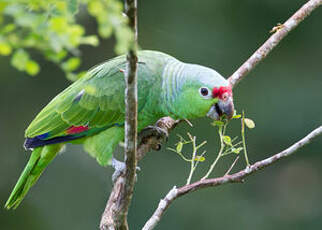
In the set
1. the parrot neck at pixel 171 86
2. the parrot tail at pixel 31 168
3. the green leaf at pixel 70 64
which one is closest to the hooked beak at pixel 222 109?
the parrot neck at pixel 171 86

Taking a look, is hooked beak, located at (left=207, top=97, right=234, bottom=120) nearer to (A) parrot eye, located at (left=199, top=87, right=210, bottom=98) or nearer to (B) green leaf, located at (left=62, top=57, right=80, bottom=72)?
(A) parrot eye, located at (left=199, top=87, right=210, bottom=98)

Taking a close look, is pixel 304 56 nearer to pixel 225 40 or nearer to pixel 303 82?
pixel 303 82

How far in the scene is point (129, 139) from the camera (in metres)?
1.73

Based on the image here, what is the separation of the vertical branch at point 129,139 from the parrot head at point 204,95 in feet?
→ 2.06

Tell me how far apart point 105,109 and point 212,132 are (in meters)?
2.90

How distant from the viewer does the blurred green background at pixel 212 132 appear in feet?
17.7

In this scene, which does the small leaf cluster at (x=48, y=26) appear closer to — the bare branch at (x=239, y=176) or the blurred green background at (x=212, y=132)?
the bare branch at (x=239, y=176)

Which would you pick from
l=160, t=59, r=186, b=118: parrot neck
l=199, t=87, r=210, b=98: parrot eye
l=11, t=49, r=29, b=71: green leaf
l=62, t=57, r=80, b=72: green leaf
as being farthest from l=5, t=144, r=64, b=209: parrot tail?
l=11, t=49, r=29, b=71: green leaf

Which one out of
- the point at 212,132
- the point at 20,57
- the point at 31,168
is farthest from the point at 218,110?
the point at 212,132

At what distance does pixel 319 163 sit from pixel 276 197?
637 millimetres

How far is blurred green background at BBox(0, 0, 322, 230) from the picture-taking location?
212 inches

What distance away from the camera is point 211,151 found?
5535 millimetres

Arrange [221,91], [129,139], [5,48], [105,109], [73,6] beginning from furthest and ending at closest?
[105,109] < [221,91] < [129,139] < [73,6] < [5,48]

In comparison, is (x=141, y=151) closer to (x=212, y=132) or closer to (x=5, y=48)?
(x=5, y=48)
